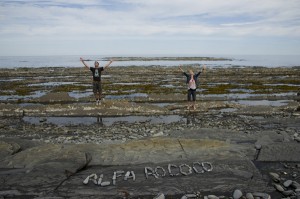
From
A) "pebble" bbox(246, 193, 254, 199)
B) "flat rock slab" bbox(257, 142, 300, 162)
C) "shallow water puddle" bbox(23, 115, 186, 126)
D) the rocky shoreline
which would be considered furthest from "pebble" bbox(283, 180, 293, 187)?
"shallow water puddle" bbox(23, 115, 186, 126)

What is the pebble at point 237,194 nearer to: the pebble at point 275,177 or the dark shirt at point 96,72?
the pebble at point 275,177

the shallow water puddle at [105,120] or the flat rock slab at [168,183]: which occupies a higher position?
the flat rock slab at [168,183]

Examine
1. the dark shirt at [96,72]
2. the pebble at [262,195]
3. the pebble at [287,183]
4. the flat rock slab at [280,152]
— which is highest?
the dark shirt at [96,72]

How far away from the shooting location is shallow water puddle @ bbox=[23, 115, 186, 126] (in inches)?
696

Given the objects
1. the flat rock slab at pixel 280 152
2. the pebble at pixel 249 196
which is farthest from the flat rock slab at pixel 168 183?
the flat rock slab at pixel 280 152

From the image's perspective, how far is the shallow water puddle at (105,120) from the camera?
17.7 m

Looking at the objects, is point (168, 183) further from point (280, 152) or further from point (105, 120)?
point (105, 120)

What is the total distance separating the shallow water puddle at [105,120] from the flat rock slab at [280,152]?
810 centimetres

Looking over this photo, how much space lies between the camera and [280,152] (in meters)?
9.47

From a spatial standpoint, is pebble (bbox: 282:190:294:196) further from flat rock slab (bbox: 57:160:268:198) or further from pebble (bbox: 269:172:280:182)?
pebble (bbox: 269:172:280:182)

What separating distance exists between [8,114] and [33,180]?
14.2 metres

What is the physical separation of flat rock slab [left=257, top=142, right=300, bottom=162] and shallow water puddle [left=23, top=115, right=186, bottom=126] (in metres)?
8.10

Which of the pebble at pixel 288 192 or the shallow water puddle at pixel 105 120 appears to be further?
the shallow water puddle at pixel 105 120

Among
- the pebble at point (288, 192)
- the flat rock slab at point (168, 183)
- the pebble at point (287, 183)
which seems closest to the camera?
the pebble at point (288, 192)
